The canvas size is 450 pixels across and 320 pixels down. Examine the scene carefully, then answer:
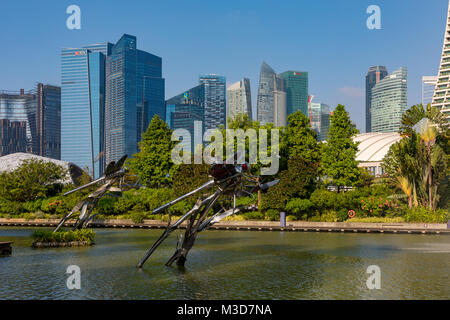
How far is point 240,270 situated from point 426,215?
98.5ft

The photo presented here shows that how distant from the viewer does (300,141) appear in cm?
5991

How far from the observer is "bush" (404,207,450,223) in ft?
155

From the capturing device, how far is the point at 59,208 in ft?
192

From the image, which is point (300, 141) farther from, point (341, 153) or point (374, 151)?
point (374, 151)

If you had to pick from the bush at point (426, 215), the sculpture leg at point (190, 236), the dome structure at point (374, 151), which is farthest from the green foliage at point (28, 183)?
the dome structure at point (374, 151)

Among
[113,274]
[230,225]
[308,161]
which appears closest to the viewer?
[113,274]

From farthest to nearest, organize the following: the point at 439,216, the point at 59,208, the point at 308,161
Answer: the point at 59,208 < the point at 308,161 < the point at 439,216

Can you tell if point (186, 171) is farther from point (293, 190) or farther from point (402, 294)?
point (402, 294)

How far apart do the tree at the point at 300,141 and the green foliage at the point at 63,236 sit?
30420 millimetres

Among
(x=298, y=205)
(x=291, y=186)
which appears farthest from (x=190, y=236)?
(x=291, y=186)

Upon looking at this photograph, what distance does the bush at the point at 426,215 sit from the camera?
1863 inches
